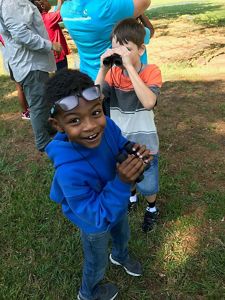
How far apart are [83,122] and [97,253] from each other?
784mm

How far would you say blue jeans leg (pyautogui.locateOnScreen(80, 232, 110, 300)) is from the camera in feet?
6.56

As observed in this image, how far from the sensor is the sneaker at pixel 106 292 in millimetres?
2406

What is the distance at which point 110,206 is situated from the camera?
68.1 inches

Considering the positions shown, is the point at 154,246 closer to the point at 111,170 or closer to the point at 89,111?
the point at 111,170

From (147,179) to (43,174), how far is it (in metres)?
1.49

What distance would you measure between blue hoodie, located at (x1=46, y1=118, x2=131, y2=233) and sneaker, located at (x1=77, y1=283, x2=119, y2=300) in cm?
75

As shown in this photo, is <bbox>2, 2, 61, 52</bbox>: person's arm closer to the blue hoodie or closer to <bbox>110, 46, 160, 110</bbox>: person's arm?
<bbox>110, 46, 160, 110</bbox>: person's arm

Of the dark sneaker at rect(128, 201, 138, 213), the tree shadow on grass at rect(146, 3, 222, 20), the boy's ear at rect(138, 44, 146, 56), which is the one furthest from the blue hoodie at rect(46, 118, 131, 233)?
the tree shadow on grass at rect(146, 3, 222, 20)

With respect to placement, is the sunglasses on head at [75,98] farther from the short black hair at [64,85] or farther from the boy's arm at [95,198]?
the boy's arm at [95,198]

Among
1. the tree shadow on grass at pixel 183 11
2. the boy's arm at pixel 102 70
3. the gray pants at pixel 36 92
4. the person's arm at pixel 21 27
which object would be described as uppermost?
the boy's arm at pixel 102 70

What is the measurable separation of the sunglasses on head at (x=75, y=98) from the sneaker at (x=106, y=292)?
1297 millimetres

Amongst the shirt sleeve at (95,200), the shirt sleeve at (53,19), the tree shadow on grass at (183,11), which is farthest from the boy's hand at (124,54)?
the tree shadow on grass at (183,11)

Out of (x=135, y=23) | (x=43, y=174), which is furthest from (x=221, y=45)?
(x=135, y=23)

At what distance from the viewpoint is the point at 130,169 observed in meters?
1.63
